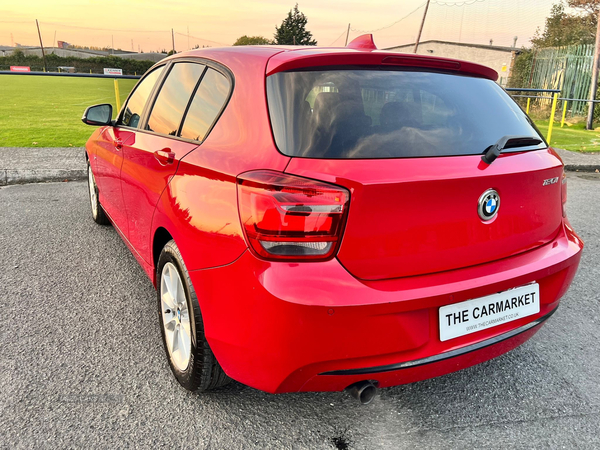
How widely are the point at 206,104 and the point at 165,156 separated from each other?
341mm

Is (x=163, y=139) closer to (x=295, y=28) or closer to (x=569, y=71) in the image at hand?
(x=569, y=71)

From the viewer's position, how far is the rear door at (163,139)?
2332 mm

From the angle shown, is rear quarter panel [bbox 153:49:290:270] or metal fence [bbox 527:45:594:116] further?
metal fence [bbox 527:45:594:116]

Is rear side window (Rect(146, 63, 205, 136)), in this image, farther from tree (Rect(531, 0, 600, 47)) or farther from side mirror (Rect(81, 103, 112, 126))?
tree (Rect(531, 0, 600, 47))

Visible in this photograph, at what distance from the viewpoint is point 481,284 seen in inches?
73.5

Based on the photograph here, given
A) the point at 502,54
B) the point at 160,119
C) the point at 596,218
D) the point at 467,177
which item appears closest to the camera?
the point at 467,177

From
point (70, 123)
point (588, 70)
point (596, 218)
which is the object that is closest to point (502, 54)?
point (588, 70)

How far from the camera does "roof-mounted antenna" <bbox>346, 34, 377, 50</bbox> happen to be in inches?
90.4

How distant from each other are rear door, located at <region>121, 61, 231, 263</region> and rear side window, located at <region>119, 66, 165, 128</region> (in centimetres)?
22

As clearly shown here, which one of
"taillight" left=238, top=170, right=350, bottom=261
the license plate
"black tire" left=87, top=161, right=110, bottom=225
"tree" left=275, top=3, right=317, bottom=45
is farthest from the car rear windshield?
"tree" left=275, top=3, right=317, bottom=45

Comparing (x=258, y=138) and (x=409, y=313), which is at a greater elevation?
(x=258, y=138)

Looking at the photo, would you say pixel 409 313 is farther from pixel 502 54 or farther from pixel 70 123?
pixel 502 54

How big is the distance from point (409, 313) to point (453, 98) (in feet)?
3.32

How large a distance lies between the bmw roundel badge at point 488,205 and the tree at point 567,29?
124 ft
